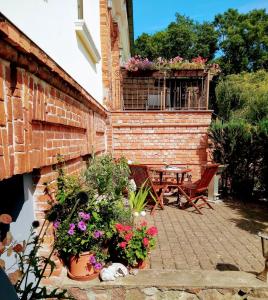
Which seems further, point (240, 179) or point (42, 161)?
point (240, 179)

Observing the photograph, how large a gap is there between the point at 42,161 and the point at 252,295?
241 cm

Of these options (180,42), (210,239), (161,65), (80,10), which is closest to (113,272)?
(210,239)

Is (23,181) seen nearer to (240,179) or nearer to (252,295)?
(252,295)

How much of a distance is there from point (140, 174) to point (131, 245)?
3127mm

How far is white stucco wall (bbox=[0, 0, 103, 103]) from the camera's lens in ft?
5.99

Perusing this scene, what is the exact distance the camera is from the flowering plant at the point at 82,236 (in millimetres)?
2805

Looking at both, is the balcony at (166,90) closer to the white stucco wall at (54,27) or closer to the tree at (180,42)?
the white stucco wall at (54,27)

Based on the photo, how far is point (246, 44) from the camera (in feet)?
101

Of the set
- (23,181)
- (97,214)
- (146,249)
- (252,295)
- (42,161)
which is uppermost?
(42,161)

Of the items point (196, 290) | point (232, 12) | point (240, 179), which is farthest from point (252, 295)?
point (232, 12)

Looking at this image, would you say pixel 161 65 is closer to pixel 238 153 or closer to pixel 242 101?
pixel 238 153

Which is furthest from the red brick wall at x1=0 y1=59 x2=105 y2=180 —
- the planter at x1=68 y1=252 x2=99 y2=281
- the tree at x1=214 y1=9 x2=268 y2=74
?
the tree at x1=214 y1=9 x2=268 y2=74

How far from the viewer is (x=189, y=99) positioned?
9.91m

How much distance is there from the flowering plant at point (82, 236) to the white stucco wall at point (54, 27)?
63.2 inches
